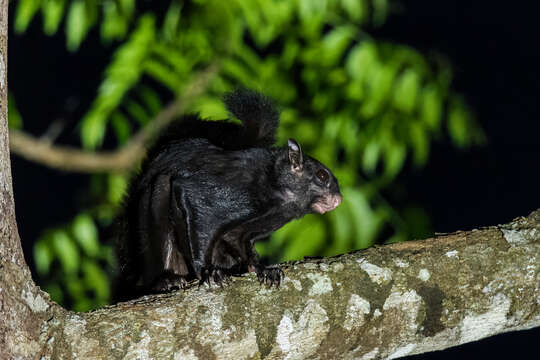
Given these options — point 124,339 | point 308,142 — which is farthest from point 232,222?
point 308,142

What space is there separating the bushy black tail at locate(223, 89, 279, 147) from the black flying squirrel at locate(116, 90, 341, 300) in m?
0.10

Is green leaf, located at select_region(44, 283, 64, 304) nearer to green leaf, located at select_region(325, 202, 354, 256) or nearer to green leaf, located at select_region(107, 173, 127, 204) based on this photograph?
green leaf, located at select_region(107, 173, 127, 204)

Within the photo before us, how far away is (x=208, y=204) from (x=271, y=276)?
64cm

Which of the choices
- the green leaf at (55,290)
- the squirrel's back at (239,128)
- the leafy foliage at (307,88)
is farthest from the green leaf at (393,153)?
the green leaf at (55,290)

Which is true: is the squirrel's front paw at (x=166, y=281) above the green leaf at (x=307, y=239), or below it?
above

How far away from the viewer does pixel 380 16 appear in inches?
164

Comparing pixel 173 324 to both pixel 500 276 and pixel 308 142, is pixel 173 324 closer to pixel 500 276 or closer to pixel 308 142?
pixel 500 276

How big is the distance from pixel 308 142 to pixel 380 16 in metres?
0.89

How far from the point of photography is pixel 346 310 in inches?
78.9

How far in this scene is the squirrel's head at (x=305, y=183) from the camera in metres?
2.74

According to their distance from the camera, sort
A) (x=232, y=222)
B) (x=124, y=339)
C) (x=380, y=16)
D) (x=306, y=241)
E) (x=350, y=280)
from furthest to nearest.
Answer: (x=380, y=16) → (x=306, y=241) → (x=232, y=222) → (x=350, y=280) → (x=124, y=339)

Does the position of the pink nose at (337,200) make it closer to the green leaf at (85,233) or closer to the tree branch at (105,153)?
the green leaf at (85,233)

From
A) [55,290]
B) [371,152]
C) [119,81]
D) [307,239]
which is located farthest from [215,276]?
[55,290]

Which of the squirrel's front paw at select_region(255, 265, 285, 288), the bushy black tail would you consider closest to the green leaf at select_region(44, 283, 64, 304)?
the bushy black tail
